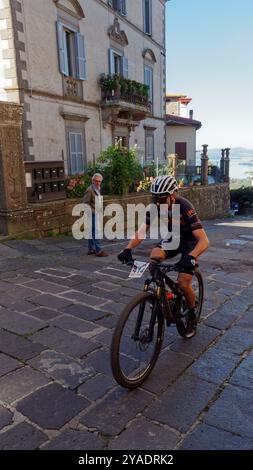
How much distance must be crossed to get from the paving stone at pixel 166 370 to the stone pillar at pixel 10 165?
17.3ft

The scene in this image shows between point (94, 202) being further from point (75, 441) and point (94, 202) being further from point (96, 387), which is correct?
point (75, 441)

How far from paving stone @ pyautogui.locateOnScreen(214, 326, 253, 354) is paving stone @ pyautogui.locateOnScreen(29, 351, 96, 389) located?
4.80 ft

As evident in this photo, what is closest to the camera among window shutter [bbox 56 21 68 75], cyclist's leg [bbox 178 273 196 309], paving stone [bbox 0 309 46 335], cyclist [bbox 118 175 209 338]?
cyclist [bbox 118 175 209 338]

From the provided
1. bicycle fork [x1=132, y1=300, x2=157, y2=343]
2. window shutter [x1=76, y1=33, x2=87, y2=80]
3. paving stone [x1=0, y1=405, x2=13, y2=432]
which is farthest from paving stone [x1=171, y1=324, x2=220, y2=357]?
window shutter [x1=76, y1=33, x2=87, y2=80]

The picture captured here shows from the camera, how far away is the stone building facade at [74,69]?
10.3m

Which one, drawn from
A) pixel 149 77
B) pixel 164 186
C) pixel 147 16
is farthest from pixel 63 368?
pixel 147 16

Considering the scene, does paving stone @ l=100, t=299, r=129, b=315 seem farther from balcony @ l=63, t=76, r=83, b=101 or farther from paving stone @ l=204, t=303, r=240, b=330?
balcony @ l=63, t=76, r=83, b=101

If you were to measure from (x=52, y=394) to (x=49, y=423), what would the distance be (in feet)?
1.04

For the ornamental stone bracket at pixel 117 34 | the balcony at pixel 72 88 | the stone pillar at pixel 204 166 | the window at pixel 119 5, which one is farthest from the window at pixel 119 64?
the stone pillar at pixel 204 166

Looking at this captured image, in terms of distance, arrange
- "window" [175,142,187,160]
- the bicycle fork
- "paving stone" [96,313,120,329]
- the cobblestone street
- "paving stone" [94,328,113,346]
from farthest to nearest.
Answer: "window" [175,142,187,160]
"paving stone" [96,313,120,329]
"paving stone" [94,328,113,346]
the bicycle fork
the cobblestone street

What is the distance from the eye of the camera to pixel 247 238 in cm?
1105

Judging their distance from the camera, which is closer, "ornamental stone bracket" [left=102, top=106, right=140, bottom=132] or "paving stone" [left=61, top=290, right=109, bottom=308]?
"paving stone" [left=61, top=290, right=109, bottom=308]

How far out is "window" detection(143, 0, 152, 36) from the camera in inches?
694

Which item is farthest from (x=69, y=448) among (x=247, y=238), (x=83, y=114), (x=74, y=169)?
(x=83, y=114)
